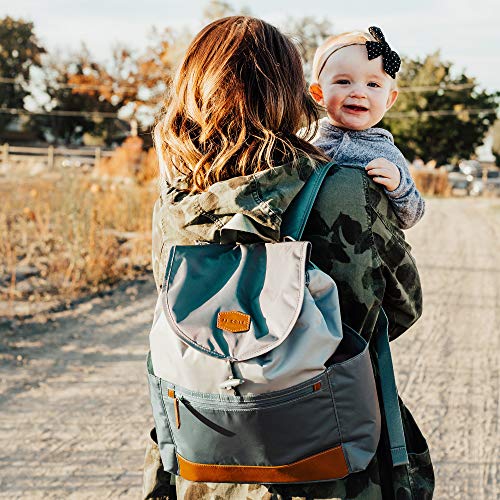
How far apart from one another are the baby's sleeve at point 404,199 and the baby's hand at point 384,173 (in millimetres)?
25

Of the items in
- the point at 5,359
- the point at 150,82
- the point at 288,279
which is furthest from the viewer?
the point at 150,82

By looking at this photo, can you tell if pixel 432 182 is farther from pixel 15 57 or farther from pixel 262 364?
pixel 15 57

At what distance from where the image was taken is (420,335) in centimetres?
634

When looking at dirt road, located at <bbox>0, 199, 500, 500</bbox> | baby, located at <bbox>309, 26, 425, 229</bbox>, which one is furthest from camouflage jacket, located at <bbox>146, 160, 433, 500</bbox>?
dirt road, located at <bbox>0, 199, 500, 500</bbox>

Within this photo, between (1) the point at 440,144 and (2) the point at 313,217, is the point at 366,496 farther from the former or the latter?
(1) the point at 440,144

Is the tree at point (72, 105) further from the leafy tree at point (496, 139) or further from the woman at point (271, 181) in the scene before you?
the woman at point (271, 181)

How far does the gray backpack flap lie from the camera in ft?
4.69

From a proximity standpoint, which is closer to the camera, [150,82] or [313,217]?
[313,217]

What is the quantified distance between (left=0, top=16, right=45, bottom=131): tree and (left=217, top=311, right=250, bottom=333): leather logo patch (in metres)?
50.5

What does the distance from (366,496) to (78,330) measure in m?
4.82

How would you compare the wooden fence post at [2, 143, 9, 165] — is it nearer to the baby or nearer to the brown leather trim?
the baby

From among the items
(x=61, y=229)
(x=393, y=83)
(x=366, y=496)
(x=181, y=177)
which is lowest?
(x=61, y=229)

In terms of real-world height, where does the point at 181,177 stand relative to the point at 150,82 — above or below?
above

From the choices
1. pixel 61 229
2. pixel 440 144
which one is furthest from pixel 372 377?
pixel 440 144
